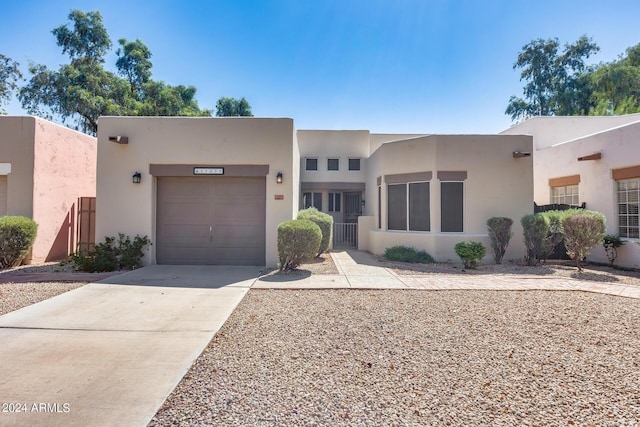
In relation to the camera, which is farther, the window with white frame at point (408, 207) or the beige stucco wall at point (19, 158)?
the window with white frame at point (408, 207)

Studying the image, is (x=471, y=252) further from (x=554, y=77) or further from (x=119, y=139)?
(x=554, y=77)

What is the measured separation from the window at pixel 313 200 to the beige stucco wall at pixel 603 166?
10.1 m

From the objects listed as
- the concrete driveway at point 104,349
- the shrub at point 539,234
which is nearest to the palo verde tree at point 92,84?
the concrete driveway at point 104,349

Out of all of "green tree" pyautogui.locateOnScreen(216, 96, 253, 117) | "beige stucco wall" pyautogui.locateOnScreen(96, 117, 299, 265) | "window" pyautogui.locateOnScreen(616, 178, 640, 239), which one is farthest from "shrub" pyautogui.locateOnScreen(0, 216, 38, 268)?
"green tree" pyautogui.locateOnScreen(216, 96, 253, 117)

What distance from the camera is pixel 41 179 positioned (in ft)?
31.2

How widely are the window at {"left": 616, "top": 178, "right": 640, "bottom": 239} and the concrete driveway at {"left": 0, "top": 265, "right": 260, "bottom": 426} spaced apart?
11474mm

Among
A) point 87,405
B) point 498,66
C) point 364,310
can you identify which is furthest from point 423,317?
point 498,66

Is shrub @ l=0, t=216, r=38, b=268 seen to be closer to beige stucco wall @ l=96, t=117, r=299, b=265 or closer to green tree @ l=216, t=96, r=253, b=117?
beige stucco wall @ l=96, t=117, r=299, b=265

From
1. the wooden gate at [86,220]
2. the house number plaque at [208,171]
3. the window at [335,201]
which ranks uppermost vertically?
the house number plaque at [208,171]

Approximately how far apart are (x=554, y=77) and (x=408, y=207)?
26295 millimetres

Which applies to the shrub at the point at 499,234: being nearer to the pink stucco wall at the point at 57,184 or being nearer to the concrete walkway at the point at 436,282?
the concrete walkway at the point at 436,282

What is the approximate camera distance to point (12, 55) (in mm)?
19516

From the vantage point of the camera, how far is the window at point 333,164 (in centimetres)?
1555

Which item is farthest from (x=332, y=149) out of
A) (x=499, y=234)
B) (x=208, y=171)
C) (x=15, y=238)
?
(x=15, y=238)
